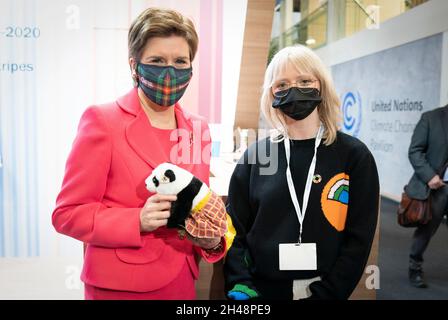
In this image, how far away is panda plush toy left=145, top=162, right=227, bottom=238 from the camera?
104cm

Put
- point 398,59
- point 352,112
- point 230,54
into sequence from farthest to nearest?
point 352,112 → point 398,59 → point 230,54

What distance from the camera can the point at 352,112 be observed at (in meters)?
7.84

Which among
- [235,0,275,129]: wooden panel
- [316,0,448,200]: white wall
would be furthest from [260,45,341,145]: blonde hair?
[316,0,448,200]: white wall

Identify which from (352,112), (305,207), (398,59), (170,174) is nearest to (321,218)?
(305,207)

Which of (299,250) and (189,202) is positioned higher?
(189,202)

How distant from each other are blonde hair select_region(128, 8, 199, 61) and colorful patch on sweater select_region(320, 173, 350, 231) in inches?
24.9

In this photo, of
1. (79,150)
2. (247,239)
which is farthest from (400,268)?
(79,150)

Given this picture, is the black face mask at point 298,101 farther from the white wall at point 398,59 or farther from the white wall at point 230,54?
the white wall at point 398,59

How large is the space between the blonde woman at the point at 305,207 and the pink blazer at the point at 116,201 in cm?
23

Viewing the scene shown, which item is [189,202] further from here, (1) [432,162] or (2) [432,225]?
(2) [432,225]

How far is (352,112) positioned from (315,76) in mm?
6883

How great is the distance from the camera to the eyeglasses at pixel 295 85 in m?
1.32

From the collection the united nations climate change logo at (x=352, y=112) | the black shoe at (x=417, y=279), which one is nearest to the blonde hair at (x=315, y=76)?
the black shoe at (x=417, y=279)

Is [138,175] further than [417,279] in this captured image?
No
